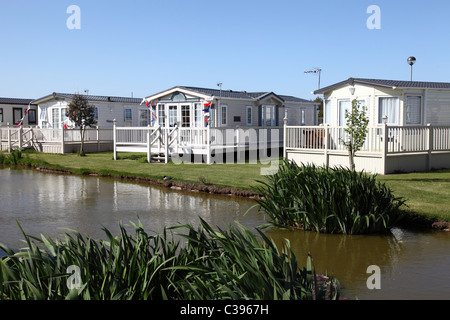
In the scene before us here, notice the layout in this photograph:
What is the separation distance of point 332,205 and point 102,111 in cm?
2680

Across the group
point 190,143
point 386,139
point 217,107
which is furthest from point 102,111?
point 386,139

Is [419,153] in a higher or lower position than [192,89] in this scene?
lower

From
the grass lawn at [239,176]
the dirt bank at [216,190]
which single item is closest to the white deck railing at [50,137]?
the grass lawn at [239,176]

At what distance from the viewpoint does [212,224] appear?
30.6 feet

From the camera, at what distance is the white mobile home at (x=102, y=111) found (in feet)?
107

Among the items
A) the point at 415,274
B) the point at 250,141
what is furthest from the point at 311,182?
the point at 250,141

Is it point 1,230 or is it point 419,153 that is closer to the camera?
point 1,230

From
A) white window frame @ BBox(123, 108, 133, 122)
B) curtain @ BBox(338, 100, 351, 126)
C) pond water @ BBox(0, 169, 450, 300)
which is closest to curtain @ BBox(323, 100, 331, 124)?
curtain @ BBox(338, 100, 351, 126)

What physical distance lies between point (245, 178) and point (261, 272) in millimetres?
11318

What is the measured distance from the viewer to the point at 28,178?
58.6 feet

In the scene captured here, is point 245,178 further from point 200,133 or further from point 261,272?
point 261,272

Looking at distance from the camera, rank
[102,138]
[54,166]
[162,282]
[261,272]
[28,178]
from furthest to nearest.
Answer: [102,138], [54,166], [28,178], [162,282], [261,272]

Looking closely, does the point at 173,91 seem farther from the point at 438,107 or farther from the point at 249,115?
the point at 438,107

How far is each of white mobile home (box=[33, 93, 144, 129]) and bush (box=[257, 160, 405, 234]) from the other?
82.9 feet
